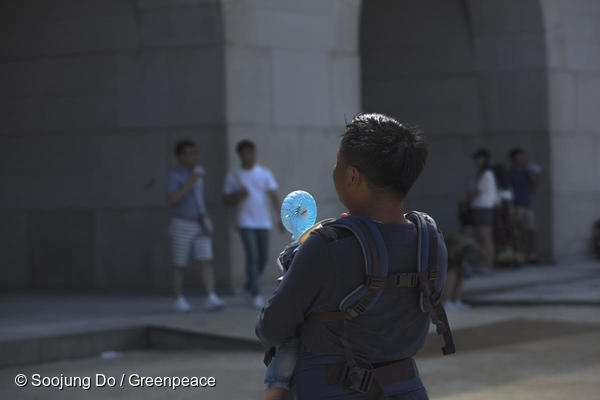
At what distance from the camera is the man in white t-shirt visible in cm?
1121

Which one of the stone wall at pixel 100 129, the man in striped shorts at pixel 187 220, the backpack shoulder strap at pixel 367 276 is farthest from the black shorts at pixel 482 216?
the backpack shoulder strap at pixel 367 276

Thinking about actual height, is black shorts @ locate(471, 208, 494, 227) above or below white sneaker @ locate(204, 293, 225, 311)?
above

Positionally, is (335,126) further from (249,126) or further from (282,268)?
(282,268)

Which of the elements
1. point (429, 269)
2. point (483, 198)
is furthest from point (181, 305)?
point (429, 269)

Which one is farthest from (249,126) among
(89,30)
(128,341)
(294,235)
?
(294,235)

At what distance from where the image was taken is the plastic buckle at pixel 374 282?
274 centimetres

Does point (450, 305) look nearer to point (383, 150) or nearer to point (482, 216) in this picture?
point (482, 216)

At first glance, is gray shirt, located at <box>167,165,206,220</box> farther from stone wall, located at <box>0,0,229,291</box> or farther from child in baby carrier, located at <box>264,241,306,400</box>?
child in baby carrier, located at <box>264,241,306,400</box>

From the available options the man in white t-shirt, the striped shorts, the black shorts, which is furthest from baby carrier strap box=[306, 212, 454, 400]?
the black shorts

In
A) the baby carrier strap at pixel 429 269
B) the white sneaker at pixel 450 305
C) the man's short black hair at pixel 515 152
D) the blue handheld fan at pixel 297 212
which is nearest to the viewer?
the baby carrier strap at pixel 429 269

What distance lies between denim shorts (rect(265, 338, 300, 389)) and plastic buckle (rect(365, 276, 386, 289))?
0.29 metres

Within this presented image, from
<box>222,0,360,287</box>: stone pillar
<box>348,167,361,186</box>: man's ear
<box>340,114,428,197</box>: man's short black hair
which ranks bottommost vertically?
<box>348,167,361,186</box>: man's ear

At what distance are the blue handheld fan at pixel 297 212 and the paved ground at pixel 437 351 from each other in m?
3.83

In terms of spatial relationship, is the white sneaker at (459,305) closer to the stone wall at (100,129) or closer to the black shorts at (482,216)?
the stone wall at (100,129)
